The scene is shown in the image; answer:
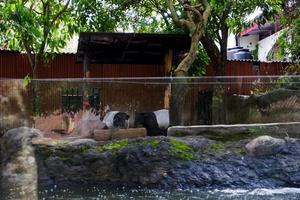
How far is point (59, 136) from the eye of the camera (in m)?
9.55

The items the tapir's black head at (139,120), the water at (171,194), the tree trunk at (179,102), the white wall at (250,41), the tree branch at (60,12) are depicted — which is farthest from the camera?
the white wall at (250,41)

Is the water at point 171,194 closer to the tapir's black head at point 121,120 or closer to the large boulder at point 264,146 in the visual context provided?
the large boulder at point 264,146

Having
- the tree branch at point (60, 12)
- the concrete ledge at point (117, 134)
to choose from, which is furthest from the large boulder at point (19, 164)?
the tree branch at point (60, 12)

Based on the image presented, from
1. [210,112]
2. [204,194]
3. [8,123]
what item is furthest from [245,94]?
[8,123]

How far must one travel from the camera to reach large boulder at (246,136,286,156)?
9.20m

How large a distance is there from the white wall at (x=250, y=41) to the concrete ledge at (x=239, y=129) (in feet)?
62.4

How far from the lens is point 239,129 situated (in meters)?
9.71

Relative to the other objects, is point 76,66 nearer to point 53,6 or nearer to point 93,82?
point 53,6

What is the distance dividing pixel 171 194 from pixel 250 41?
22200 millimetres

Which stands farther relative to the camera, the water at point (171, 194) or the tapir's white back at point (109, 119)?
the tapir's white back at point (109, 119)

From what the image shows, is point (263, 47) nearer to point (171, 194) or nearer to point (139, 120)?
point (139, 120)

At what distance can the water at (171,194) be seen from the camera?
798 cm

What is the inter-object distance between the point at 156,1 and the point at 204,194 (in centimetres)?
869

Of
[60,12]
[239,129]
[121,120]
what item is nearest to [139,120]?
[121,120]
